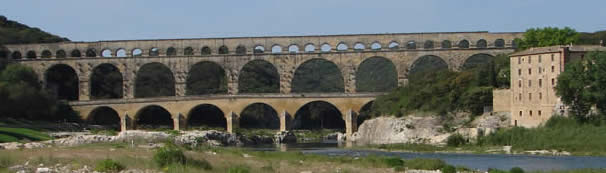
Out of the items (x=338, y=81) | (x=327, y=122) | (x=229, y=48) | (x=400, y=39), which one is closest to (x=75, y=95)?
(x=229, y=48)

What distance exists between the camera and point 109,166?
3753 centimetres

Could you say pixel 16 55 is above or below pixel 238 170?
above

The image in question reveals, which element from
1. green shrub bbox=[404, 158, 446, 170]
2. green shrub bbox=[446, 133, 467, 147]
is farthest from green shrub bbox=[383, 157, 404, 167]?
green shrub bbox=[446, 133, 467, 147]

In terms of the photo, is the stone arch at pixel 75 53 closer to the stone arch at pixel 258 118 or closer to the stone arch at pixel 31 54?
the stone arch at pixel 31 54

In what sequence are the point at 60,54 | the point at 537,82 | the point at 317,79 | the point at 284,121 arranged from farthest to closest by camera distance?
the point at 317,79 < the point at 60,54 < the point at 284,121 < the point at 537,82

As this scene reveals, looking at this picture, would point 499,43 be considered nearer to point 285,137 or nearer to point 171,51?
point 285,137

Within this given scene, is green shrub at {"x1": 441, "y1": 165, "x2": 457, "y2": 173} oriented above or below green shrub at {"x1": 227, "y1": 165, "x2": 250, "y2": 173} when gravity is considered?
below

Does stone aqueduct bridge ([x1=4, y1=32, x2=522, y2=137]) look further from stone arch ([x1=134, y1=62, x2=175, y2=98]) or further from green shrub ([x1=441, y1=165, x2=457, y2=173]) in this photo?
green shrub ([x1=441, y1=165, x2=457, y2=173])

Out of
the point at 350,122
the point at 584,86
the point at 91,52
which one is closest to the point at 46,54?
the point at 91,52

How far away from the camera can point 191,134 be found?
84.6 m

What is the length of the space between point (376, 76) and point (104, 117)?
46.2m

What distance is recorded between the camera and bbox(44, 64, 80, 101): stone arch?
111 m

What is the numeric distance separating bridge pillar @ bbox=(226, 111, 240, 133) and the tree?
2586cm

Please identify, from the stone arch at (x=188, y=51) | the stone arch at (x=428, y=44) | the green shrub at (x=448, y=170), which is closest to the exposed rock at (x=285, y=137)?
the stone arch at (x=428, y=44)
